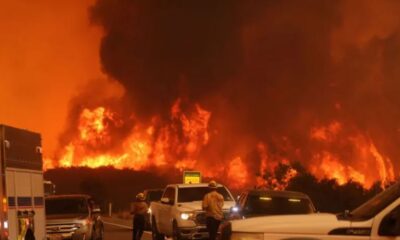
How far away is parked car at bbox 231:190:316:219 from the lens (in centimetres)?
1653

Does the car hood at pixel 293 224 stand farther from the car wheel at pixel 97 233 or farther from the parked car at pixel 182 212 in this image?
the car wheel at pixel 97 233

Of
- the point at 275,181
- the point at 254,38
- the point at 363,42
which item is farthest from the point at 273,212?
the point at 254,38

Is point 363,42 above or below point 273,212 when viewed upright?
above

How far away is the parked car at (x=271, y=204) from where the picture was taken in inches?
651

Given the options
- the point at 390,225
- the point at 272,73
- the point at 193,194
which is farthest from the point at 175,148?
the point at 390,225

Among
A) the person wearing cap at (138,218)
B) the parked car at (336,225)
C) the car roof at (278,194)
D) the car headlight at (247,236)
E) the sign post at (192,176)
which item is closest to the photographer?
the parked car at (336,225)

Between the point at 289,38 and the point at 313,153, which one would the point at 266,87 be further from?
the point at 313,153

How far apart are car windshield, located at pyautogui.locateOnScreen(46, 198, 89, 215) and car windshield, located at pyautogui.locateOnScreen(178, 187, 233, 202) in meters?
2.73

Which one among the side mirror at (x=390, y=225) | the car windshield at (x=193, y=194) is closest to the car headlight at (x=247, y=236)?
the side mirror at (x=390, y=225)

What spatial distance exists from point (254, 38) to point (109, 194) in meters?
20.2

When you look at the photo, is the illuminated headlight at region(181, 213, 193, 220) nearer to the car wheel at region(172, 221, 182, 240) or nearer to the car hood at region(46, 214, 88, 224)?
the car wheel at region(172, 221, 182, 240)

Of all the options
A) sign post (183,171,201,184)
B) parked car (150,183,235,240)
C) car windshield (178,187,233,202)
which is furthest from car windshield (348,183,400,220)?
sign post (183,171,201,184)

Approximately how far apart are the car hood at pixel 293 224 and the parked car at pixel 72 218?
11.3m

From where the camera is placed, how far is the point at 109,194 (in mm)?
71812
